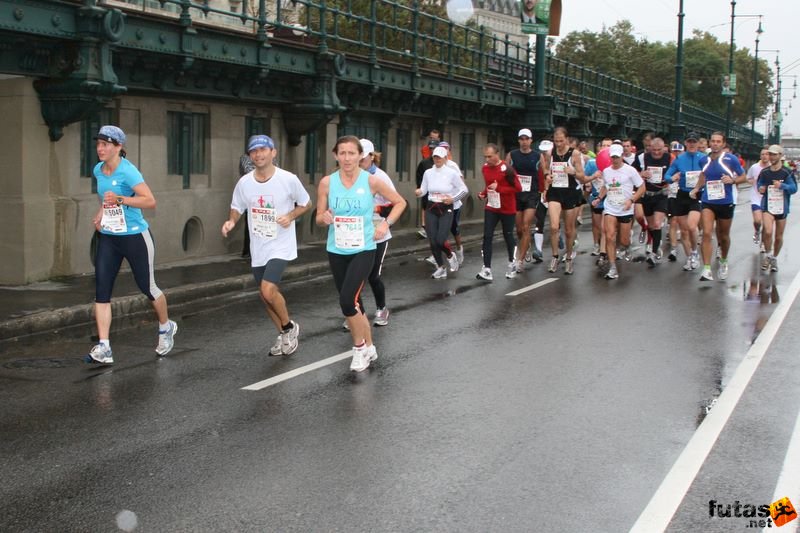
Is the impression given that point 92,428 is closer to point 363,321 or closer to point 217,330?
point 363,321

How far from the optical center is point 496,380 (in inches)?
321

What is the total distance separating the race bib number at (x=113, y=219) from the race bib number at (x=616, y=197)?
8.30 meters

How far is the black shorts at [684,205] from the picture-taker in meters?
15.8

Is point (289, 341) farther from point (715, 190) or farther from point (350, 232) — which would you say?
point (715, 190)

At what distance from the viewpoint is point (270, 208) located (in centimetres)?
883

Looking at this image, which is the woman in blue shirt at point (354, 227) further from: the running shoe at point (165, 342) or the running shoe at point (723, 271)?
the running shoe at point (723, 271)

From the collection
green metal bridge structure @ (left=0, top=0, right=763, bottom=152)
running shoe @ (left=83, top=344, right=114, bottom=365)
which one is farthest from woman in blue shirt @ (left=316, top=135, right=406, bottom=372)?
green metal bridge structure @ (left=0, top=0, right=763, bottom=152)

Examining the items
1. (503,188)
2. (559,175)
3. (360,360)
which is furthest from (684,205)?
(360,360)

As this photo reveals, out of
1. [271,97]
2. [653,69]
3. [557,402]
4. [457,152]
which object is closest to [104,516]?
[557,402]

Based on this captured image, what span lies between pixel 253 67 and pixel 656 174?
6.29m

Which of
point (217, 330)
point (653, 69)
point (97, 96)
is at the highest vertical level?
point (653, 69)

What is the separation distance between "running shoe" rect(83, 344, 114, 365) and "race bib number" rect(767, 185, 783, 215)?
10.3 m

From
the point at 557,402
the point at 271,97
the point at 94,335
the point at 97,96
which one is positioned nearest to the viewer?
the point at 557,402

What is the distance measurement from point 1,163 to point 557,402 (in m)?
8.17
